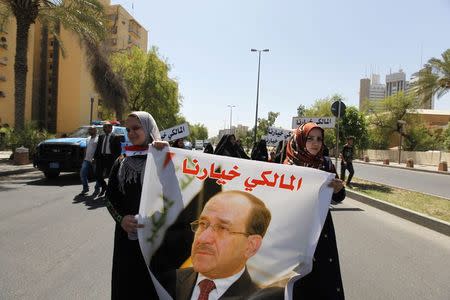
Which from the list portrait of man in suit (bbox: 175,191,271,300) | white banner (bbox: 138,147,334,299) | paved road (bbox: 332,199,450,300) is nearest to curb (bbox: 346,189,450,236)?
paved road (bbox: 332,199,450,300)

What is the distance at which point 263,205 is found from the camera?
2.53 metres

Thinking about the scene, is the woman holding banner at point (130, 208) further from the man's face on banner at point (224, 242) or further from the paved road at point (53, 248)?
the paved road at point (53, 248)

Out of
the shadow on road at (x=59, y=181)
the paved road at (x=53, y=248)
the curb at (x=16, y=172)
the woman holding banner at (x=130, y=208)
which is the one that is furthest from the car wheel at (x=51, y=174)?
the woman holding banner at (x=130, y=208)

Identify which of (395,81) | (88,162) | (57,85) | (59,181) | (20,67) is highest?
(395,81)

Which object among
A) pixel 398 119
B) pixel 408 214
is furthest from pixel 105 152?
pixel 398 119

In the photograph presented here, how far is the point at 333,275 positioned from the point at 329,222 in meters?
0.33

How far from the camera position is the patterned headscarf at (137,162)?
2.93m

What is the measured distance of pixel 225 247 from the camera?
95.0 inches

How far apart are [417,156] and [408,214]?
142 feet

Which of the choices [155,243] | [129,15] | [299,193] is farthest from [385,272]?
[129,15]

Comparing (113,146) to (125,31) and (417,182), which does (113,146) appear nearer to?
(417,182)

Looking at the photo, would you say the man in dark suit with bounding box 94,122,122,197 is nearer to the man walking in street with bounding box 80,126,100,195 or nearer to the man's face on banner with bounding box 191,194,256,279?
the man walking in street with bounding box 80,126,100,195

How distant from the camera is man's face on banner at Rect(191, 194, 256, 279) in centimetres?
240

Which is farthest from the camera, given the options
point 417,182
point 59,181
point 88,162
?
point 417,182
